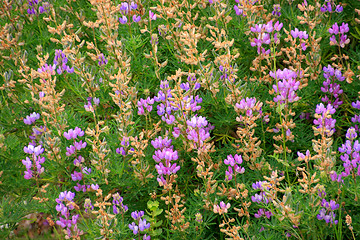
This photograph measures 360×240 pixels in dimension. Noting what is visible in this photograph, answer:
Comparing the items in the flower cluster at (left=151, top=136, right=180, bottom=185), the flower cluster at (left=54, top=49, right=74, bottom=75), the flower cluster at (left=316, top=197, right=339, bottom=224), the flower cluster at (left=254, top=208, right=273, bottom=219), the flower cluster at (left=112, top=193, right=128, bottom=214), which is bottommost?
the flower cluster at (left=112, top=193, right=128, bottom=214)

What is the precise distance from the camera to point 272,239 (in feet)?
8.07

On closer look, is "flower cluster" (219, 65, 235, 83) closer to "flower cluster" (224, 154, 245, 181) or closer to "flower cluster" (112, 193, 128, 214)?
"flower cluster" (224, 154, 245, 181)

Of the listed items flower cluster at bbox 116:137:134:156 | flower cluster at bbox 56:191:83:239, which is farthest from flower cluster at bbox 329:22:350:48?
flower cluster at bbox 56:191:83:239

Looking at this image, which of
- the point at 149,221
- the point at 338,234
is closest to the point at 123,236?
the point at 149,221

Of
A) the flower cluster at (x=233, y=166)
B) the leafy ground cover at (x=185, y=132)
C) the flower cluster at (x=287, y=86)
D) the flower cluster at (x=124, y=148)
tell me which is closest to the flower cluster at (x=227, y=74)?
the leafy ground cover at (x=185, y=132)

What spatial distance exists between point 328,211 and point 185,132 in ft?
3.00

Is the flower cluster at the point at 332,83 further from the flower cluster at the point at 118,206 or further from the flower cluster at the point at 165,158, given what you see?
the flower cluster at the point at 118,206

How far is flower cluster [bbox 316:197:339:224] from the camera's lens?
7.48ft

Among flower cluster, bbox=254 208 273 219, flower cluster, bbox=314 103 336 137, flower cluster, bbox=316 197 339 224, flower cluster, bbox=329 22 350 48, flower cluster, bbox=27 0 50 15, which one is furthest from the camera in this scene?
flower cluster, bbox=27 0 50 15

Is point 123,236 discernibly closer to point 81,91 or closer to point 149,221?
point 149,221

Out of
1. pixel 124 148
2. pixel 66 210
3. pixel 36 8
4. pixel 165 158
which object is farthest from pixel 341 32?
pixel 36 8

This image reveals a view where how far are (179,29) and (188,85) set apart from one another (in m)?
0.54

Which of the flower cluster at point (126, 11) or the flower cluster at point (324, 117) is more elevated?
the flower cluster at point (324, 117)

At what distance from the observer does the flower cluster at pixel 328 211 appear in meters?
2.28
